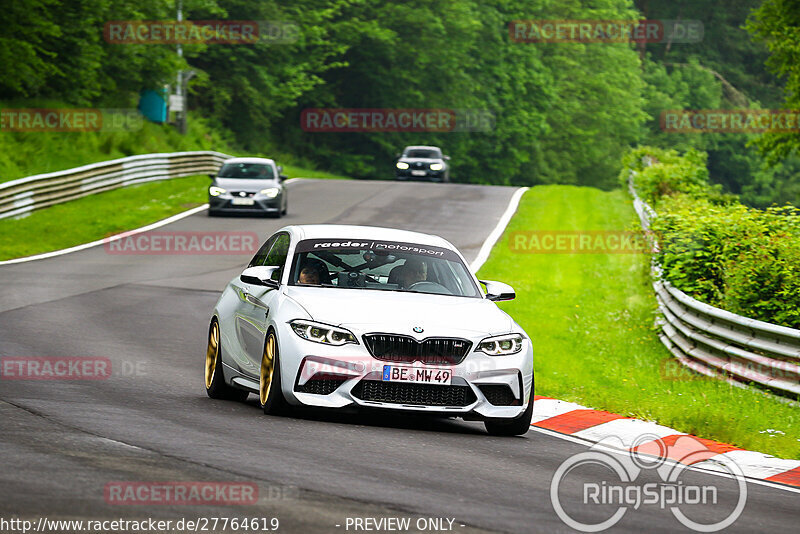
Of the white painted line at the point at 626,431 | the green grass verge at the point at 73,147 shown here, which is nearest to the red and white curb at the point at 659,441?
the white painted line at the point at 626,431

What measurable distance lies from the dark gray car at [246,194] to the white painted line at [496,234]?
5606mm

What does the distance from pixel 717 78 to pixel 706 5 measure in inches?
313

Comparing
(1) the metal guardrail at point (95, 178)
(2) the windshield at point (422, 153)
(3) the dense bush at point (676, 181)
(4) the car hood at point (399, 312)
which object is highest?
(4) the car hood at point (399, 312)

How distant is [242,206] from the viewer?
3180 centimetres

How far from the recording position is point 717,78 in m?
96.1

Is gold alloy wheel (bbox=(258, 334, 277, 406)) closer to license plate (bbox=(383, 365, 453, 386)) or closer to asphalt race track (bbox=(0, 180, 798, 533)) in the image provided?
asphalt race track (bbox=(0, 180, 798, 533))

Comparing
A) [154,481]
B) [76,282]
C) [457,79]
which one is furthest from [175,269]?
[457,79]

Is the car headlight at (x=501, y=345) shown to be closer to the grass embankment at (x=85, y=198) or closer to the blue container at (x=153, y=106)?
the grass embankment at (x=85, y=198)

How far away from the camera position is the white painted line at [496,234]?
24570 mm

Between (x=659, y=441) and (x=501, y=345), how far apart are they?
5.08 ft

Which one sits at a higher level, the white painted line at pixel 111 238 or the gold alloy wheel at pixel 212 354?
the gold alloy wheel at pixel 212 354

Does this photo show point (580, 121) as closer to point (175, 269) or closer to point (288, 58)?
point (288, 58)

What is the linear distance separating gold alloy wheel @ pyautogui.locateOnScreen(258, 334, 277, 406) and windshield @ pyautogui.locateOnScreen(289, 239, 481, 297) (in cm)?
77

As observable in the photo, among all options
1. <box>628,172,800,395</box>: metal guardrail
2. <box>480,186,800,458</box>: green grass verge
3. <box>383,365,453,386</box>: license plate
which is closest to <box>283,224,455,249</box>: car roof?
<box>383,365,453,386</box>: license plate
